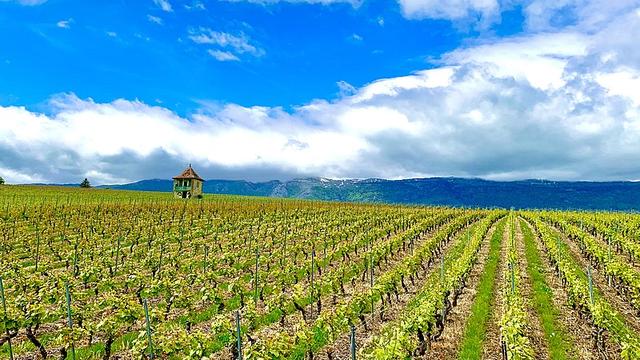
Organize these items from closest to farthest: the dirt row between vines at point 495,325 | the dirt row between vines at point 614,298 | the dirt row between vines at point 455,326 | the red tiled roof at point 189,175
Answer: the dirt row between vines at point 495,325
the dirt row between vines at point 455,326
the dirt row between vines at point 614,298
the red tiled roof at point 189,175

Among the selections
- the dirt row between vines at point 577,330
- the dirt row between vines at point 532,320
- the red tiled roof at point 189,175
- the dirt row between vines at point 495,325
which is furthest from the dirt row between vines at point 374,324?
the red tiled roof at point 189,175

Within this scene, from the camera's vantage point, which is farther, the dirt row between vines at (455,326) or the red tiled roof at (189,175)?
the red tiled roof at (189,175)

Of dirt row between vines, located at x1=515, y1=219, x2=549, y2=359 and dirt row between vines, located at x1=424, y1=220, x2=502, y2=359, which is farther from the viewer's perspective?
dirt row between vines, located at x1=515, y1=219, x2=549, y2=359

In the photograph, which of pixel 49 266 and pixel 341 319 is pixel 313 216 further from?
pixel 341 319

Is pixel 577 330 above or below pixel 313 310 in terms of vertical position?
above

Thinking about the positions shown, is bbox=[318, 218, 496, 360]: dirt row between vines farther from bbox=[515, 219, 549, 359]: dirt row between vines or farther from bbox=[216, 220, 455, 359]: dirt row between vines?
bbox=[515, 219, 549, 359]: dirt row between vines

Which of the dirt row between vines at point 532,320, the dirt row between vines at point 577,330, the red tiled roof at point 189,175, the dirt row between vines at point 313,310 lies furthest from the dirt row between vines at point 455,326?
the red tiled roof at point 189,175

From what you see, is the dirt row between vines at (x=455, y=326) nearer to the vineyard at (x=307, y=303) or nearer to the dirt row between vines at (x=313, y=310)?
the vineyard at (x=307, y=303)

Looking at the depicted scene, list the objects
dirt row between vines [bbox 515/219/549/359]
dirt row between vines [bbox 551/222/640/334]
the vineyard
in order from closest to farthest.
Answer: the vineyard < dirt row between vines [bbox 515/219/549/359] < dirt row between vines [bbox 551/222/640/334]

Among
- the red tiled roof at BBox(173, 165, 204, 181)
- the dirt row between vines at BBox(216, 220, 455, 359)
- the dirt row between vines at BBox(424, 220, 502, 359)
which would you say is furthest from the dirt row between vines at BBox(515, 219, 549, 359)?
the red tiled roof at BBox(173, 165, 204, 181)

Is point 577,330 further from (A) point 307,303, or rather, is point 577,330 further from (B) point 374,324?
(A) point 307,303

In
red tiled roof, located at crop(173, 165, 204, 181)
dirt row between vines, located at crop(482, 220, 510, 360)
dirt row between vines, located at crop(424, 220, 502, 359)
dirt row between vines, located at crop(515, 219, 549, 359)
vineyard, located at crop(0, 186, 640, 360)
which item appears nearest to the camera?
vineyard, located at crop(0, 186, 640, 360)

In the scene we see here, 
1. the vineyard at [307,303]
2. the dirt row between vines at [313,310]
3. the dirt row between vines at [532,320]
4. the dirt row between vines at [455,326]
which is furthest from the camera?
the dirt row between vines at [313,310]

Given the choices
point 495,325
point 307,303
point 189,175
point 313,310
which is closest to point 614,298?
point 495,325
